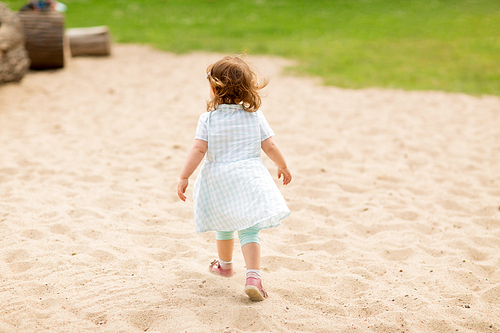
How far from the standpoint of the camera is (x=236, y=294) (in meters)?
2.89

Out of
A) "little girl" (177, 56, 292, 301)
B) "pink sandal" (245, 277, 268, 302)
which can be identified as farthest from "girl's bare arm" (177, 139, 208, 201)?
"pink sandal" (245, 277, 268, 302)

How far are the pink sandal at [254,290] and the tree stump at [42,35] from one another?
758cm

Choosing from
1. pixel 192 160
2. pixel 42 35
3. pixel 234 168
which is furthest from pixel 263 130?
pixel 42 35

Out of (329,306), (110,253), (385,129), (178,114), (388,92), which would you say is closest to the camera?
(329,306)

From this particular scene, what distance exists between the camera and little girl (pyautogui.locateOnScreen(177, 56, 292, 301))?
2709 mm

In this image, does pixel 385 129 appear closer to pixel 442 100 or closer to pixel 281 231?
pixel 442 100

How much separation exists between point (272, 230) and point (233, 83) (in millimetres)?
1527

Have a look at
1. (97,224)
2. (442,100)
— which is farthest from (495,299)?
(442,100)

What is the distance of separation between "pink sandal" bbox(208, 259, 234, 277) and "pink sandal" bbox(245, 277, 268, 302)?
0.36m

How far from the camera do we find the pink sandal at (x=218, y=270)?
3119 millimetres

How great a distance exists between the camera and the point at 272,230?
386 centimetres

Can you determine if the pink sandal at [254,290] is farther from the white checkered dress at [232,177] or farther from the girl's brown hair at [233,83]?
the girl's brown hair at [233,83]

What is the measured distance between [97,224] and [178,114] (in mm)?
3436

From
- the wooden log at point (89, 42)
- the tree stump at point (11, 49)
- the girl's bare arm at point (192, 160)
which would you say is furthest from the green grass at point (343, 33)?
the tree stump at point (11, 49)
